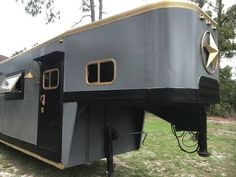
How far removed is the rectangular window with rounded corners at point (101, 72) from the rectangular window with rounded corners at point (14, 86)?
2684 mm

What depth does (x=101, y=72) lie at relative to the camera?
484 centimetres

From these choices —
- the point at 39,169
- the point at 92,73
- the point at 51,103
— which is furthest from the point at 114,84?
the point at 39,169

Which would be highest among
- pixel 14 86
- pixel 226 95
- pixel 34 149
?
pixel 14 86

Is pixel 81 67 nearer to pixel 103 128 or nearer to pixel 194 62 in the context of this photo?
pixel 103 128

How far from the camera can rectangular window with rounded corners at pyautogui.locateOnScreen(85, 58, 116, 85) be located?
467 centimetres

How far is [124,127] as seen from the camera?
6.50 meters

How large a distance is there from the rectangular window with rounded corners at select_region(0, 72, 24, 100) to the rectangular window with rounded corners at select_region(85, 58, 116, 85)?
2684 millimetres

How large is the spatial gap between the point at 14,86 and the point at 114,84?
3.80m

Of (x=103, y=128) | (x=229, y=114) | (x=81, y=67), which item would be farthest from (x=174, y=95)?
(x=229, y=114)

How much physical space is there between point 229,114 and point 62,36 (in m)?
20.0

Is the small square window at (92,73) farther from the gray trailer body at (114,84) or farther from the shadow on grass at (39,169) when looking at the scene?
the shadow on grass at (39,169)

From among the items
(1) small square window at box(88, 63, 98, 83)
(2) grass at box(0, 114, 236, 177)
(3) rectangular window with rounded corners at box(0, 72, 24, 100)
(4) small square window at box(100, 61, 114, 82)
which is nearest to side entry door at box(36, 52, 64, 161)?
(1) small square window at box(88, 63, 98, 83)

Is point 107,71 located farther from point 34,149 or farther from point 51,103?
point 34,149

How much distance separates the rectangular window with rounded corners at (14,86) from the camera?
729cm
